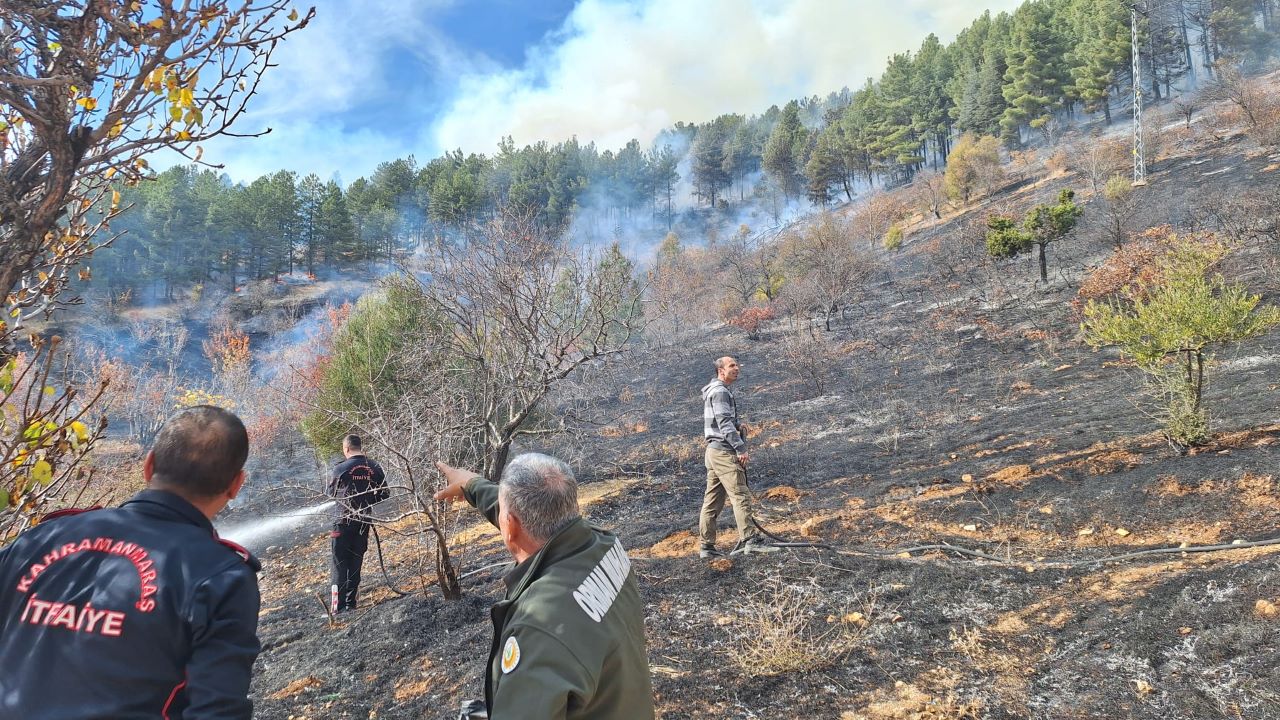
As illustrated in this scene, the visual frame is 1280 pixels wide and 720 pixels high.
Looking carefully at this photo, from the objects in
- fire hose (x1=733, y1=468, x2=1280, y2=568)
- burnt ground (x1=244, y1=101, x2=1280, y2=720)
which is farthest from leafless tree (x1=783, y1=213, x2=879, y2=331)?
fire hose (x1=733, y1=468, x2=1280, y2=568)

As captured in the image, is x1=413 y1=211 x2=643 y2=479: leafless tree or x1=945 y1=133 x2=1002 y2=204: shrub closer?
x1=413 y1=211 x2=643 y2=479: leafless tree

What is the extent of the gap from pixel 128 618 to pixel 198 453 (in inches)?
15.3

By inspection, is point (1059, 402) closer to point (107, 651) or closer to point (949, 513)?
point (949, 513)

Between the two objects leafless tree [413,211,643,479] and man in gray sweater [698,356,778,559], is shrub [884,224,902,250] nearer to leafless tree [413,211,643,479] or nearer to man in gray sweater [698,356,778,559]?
leafless tree [413,211,643,479]

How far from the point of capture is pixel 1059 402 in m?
10.5

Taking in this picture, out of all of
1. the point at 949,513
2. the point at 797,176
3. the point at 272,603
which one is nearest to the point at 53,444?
the point at 272,603

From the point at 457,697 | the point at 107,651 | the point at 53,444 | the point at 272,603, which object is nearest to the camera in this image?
the point at 107,651

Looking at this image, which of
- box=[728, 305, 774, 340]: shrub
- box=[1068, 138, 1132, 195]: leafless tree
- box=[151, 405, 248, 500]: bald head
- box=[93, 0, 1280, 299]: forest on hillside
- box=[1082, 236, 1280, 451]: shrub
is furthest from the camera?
box=[93, 0, 1280, 299]: forest on hillside

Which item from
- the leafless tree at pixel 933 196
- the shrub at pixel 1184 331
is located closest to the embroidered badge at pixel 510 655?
the shrub at pixel 1184 331

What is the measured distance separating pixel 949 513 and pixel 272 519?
14612 millimetres

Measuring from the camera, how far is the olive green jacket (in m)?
1.28

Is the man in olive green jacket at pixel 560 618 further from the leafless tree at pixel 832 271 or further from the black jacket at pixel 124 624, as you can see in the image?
the leafless tree at pixel 832 271

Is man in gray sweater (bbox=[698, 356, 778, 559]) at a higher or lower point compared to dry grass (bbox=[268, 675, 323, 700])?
higher

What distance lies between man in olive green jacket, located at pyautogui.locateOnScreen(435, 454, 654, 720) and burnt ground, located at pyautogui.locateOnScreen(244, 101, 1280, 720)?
6.60ft
